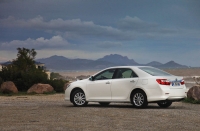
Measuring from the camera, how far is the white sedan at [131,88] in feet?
55.5

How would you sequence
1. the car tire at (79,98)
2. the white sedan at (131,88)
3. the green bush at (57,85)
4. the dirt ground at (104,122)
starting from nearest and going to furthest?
the dirt ground at (104,122) < the white sedan at (131,88) < the car tire at (79,98) < the green bush at (57,85)

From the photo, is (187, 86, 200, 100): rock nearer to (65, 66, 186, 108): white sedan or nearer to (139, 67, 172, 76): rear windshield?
(65, 66, 186, 108): white sedan

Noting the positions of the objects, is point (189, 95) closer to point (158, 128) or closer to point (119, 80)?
point (119, 80)

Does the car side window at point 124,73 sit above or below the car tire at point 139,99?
above

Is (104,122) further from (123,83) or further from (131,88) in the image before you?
(123,83)

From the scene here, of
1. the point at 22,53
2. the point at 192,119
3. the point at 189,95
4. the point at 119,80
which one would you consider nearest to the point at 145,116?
the point at 192,119

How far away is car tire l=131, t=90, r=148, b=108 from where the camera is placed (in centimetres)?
1700

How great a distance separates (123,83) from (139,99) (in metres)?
0.92

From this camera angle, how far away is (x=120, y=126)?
11.4 m

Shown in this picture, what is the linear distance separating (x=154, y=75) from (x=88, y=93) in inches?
111

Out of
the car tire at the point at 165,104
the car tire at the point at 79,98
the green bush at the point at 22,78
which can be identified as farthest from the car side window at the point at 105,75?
the green bush at the point at 22,78

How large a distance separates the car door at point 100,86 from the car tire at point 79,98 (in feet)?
0.95

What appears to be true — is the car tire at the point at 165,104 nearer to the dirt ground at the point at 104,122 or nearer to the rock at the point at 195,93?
the rock at the point at 195,93

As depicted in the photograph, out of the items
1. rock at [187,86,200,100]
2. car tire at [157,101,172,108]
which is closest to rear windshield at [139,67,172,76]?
car tire at [157,101,172,108]
